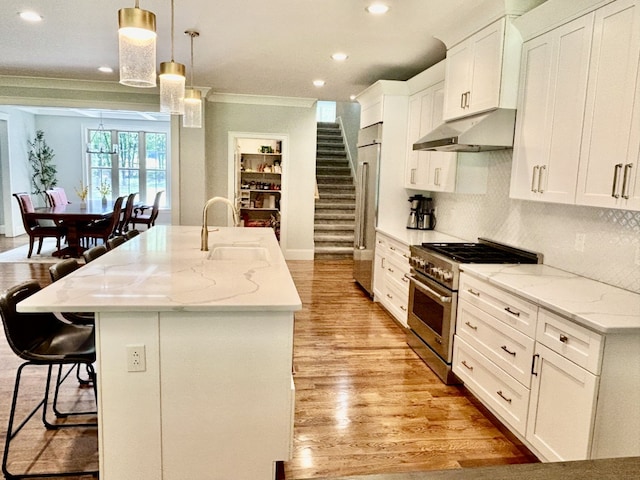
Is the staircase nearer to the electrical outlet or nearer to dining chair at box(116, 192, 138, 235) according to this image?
dining chair at box(116, 192, 138, 235)

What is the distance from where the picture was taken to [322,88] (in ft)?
21.0

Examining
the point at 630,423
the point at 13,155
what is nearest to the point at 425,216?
the point at 630,423

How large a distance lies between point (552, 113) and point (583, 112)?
257 millimetres

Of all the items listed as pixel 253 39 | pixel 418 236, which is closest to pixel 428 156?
pixel 418 236

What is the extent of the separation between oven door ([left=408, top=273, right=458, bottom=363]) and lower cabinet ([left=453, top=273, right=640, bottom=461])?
195mm

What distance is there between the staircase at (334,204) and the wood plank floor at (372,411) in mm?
3517

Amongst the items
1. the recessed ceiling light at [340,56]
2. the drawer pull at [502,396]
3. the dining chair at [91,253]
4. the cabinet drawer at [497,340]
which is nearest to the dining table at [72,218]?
the dining chair at [91,253]

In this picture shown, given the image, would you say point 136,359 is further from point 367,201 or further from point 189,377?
point 367,201

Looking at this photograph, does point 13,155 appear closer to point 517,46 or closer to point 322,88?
point 322,88

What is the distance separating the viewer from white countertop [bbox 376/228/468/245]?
164 inches

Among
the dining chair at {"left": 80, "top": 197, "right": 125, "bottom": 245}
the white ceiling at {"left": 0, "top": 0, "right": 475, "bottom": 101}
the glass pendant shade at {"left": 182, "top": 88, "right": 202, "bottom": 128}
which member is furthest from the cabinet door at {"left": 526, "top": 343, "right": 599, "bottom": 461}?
the dining chair at {"left": 80, "top": 197, "right": 125, "bottom": 245}

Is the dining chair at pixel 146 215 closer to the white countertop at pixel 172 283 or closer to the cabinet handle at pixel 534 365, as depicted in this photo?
the white countertop at pixel 172 283

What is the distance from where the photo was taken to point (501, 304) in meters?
2.57

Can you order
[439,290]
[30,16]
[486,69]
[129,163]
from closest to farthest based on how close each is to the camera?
1. [486,69]
2. [439,290]
3. [30,16]
4. [129,163]
